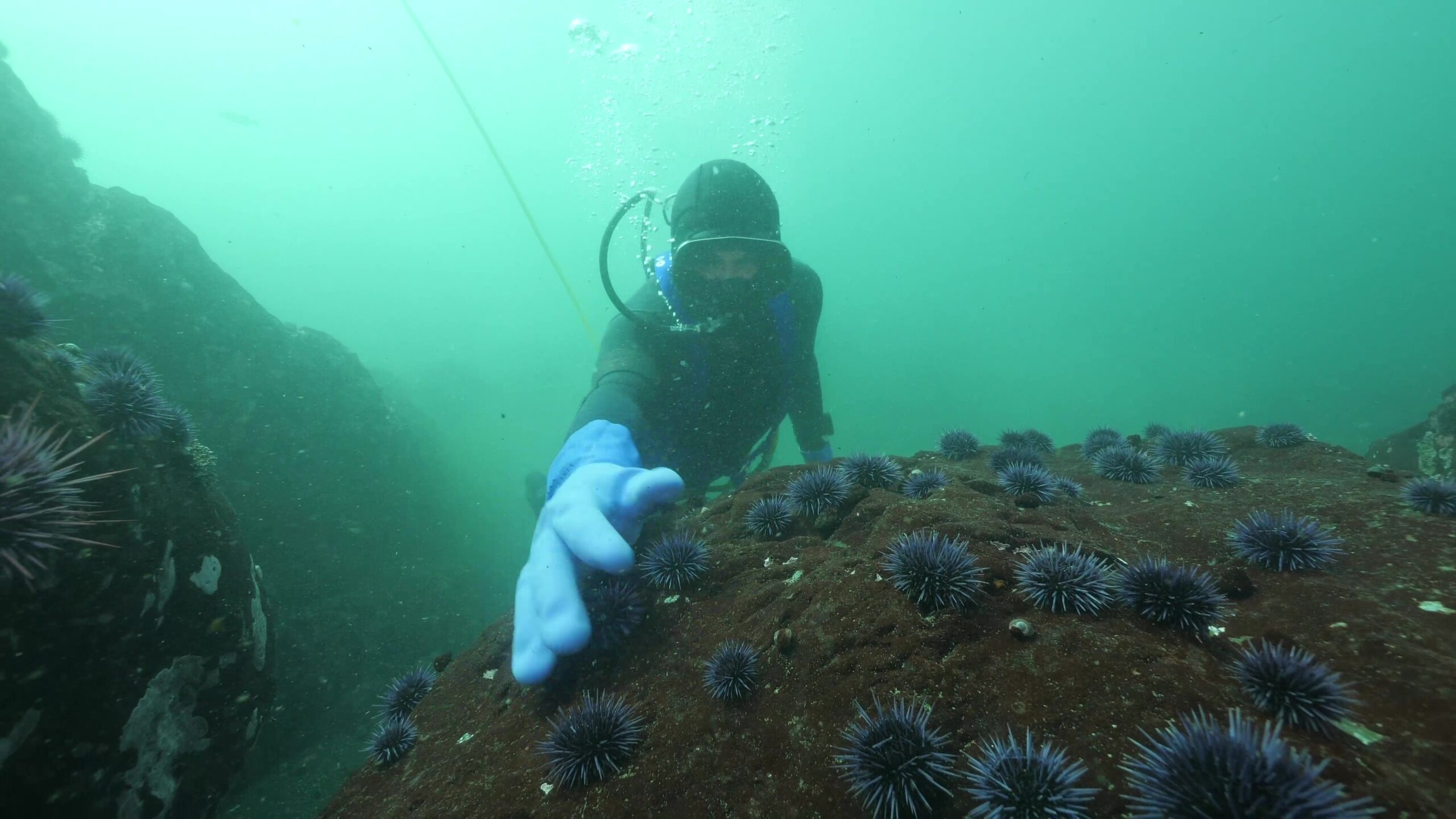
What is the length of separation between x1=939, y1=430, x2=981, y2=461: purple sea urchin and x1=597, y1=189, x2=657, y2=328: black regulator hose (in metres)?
4.37

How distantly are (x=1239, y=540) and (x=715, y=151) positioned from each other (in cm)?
7574

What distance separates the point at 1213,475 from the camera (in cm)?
504

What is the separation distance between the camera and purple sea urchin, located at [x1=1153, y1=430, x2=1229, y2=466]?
5809 millimetres

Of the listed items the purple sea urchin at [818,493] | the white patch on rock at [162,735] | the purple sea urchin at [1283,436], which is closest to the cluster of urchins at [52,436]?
the white patch on rock at [162,735]

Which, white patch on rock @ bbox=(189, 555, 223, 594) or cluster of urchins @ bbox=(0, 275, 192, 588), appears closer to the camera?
cluster of urchins @ bbox=(0, 275, 192, 588)

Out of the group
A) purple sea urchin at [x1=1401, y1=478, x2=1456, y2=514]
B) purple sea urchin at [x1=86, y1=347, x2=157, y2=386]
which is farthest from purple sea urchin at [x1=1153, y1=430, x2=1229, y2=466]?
purple sea urchin at [x1=86, y1=347, x2=157, y2=386]

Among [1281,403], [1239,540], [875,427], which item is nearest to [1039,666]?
[1239,540]

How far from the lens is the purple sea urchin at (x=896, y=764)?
2080mm

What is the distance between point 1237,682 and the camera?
2283mm

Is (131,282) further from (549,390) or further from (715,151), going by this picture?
(715,151)

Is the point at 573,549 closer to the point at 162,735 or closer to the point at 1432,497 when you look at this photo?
the point at 162,735

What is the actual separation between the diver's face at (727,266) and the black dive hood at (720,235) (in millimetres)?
51

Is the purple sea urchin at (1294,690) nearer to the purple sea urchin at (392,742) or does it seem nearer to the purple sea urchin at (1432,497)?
the purple sea urchin at (1432,497)

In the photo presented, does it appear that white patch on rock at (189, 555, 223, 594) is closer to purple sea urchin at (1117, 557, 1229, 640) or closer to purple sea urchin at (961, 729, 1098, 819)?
purple sea urchin at (961, 729, 1098, 819)
